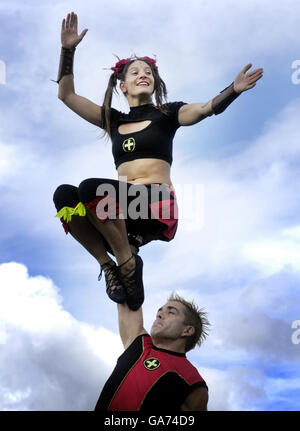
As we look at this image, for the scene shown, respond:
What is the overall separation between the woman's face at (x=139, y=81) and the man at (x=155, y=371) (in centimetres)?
188

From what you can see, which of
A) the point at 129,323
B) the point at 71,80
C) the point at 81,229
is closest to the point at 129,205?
the point at 81,229

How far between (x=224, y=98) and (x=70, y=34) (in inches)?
62.7

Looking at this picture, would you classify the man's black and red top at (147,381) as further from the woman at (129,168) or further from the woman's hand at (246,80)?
the woman's hand at (246,80)

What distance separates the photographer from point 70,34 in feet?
16.7

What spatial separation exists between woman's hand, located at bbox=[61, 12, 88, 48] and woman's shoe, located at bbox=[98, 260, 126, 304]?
2018mm

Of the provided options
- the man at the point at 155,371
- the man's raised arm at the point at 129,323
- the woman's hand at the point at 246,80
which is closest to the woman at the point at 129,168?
the woman's hand at the point at 246,80

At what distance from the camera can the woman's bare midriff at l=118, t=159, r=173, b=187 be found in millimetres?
4711

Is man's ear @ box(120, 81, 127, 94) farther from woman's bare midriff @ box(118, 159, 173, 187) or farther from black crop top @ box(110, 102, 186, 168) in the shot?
woman's bare midriff @ box(118, 159, 173, 187)

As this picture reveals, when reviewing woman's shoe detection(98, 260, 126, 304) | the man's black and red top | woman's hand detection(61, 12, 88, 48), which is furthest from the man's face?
woman's hand detection(61, 12, 88, 48)

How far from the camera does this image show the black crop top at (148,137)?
4.82 meters

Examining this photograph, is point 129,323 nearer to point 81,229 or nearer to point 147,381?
point 147,381

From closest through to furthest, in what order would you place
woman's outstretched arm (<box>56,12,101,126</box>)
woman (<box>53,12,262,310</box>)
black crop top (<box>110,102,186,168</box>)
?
woman (<box>53,12,262,310</box>), black crop top (<box>110,102,186,168</box>), woman's outstretched arm (<box>56,12,101,126</box>)
